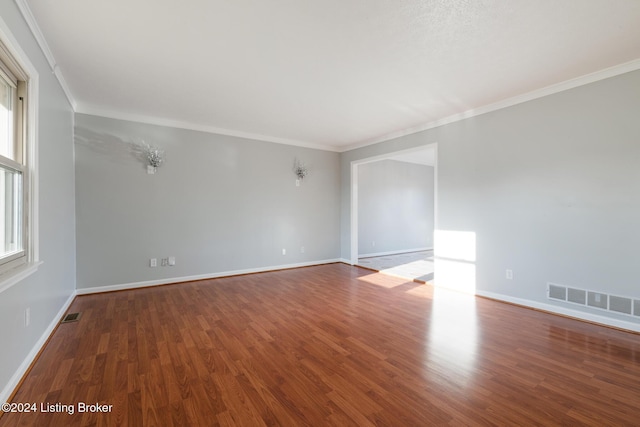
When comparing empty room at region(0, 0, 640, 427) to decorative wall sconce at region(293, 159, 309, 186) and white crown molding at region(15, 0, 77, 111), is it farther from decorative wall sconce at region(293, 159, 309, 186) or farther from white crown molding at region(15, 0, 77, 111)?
decorative wall sconce at region(293, 159, 309, 186)

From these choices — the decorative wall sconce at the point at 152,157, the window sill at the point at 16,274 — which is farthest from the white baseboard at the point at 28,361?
the decorative wall sconce at the point at 152,157

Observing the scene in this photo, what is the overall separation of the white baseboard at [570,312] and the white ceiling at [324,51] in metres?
2.63

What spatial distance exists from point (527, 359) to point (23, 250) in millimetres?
4051

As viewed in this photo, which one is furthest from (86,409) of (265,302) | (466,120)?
(466,120)

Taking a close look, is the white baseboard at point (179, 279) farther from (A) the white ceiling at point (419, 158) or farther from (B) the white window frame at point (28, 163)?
(A) the white ceiling at point (419, 158)

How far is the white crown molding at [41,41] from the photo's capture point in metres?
1.95

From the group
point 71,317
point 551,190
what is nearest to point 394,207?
point 551,190

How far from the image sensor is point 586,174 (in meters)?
3.00

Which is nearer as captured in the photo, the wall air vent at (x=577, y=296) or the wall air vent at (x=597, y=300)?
the wall air vent at (x=597, y=300)

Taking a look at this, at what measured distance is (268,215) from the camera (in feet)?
17.8

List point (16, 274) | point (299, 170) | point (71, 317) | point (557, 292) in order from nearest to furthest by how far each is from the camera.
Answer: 1. point (16, 274)
2. point (71, 317)
3. point (557, 292)
4. point (299, 170)

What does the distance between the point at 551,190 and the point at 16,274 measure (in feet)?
16.6

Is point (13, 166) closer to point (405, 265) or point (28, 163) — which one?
point (28, 163)

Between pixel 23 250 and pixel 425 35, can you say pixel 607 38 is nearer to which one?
pixel 425 35
